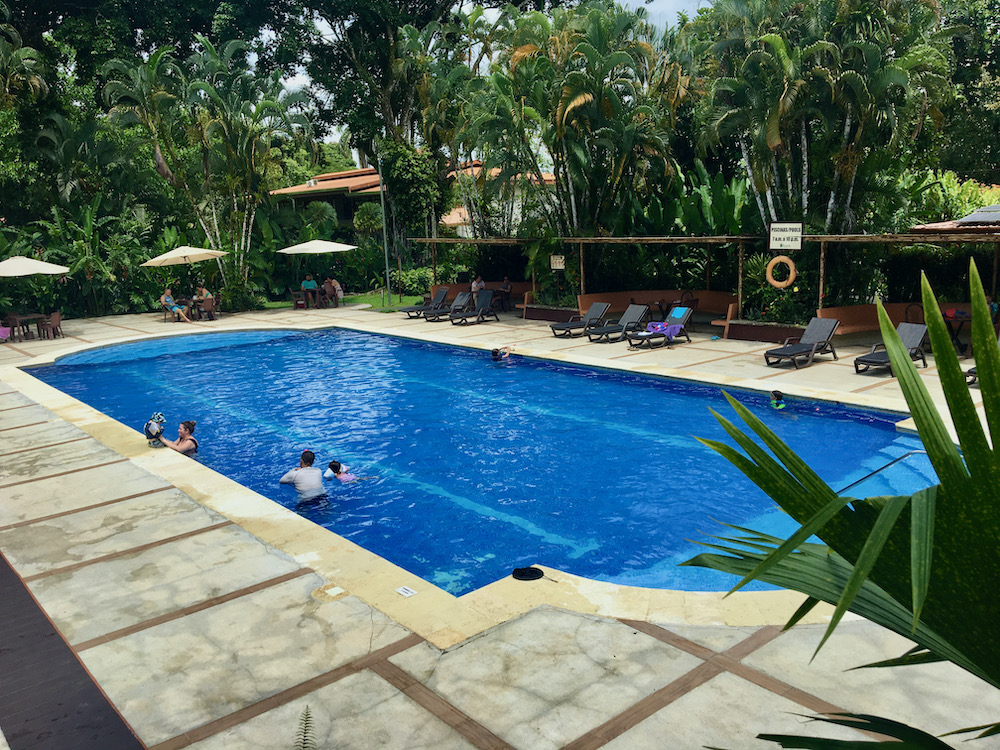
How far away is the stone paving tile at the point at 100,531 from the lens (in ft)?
25.1

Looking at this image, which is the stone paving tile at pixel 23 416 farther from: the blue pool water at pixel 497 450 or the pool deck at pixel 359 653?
the pool deck at pixel 359 653

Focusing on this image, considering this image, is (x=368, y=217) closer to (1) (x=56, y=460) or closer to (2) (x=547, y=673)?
(1) (x=56, y=460)

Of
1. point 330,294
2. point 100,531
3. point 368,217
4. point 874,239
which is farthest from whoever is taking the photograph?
point 368,217

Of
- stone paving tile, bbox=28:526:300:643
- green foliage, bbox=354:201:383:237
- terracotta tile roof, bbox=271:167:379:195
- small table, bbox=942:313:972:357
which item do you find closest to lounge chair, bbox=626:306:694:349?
small table, bbox=942:313:972:357

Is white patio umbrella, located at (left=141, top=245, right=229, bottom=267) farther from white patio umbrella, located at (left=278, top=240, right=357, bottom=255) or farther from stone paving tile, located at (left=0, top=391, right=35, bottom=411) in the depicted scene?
stone paving tile, located at (left=0, top=391, right=35, bottom=411)

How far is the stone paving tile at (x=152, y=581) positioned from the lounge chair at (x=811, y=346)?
37.0ft

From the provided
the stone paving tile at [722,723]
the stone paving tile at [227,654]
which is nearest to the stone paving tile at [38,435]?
the stone paving tile at [227,654]

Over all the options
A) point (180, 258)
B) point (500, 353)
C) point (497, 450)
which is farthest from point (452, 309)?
point (497, 450)

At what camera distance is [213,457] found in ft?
41.2

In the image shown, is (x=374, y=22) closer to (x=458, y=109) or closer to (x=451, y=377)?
(x=458, y=109)

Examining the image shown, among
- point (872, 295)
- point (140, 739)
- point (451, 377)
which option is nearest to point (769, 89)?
point (872, 295)

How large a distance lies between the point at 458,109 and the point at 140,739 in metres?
25.7

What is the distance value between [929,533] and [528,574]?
5.79m

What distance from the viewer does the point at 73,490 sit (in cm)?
968
